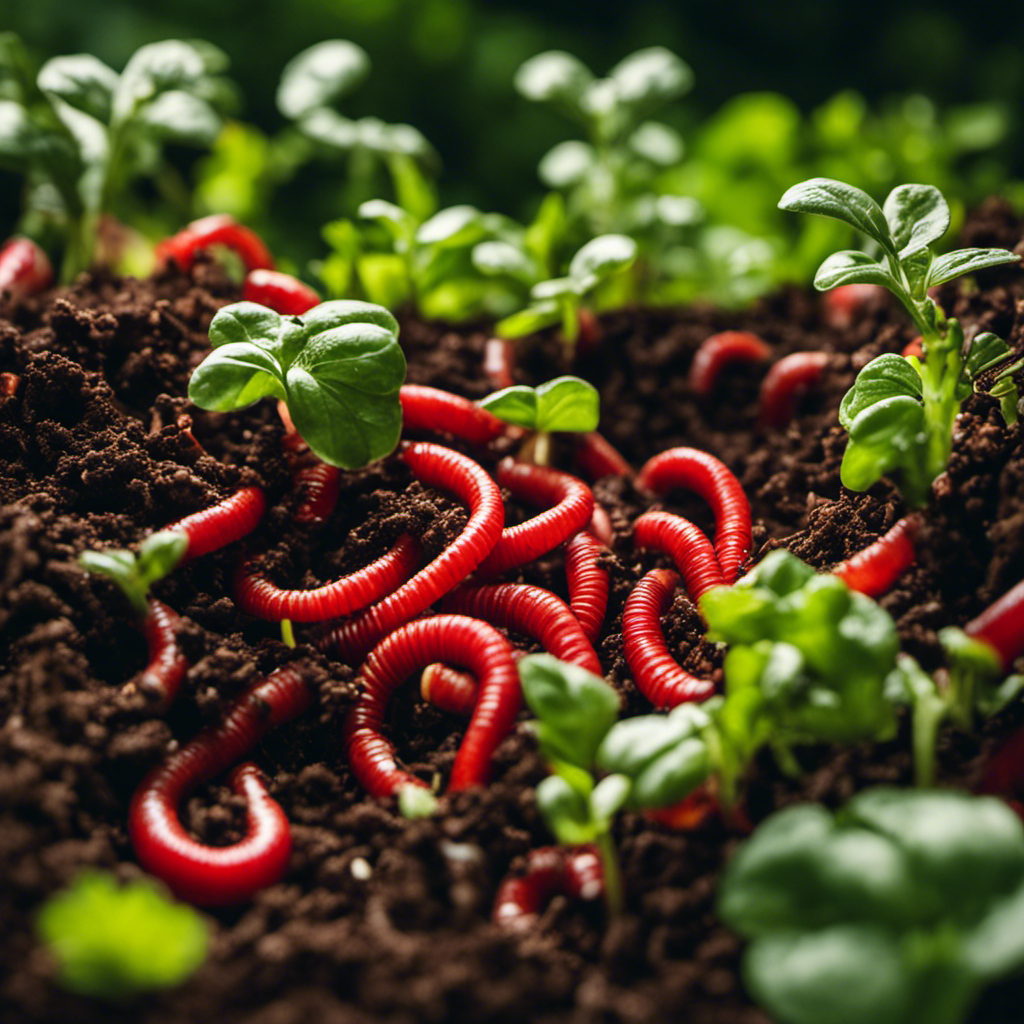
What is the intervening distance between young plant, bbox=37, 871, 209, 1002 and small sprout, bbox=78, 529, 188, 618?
60 centimetres

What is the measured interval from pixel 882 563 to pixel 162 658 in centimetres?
136

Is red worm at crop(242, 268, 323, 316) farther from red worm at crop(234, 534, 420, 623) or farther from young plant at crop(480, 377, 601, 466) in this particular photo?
red worm at crop(234, 534, 420, 623)

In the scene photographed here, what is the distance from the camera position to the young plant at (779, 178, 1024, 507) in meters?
1.75

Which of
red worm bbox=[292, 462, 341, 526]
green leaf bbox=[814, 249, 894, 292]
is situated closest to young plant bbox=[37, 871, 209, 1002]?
red worm bbox=[292, 462, 341, 526]

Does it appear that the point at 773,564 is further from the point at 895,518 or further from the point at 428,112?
the point at 428,112

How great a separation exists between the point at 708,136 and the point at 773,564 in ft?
10.9

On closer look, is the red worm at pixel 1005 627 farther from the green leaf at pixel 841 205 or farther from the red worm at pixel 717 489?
the green leaf at pixel 841 205

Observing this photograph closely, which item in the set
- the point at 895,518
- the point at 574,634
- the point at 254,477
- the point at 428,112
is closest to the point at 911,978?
the point at 574,634

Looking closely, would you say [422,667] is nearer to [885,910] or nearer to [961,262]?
[885,910]

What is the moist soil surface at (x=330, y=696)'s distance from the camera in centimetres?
143

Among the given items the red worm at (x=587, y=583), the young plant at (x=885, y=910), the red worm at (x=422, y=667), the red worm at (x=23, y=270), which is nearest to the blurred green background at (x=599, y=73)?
the red worm at (x=23, y=270)

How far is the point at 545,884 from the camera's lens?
65.7 inches

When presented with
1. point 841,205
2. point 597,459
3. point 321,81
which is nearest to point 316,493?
point 597,459

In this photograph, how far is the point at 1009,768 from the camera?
163cm
